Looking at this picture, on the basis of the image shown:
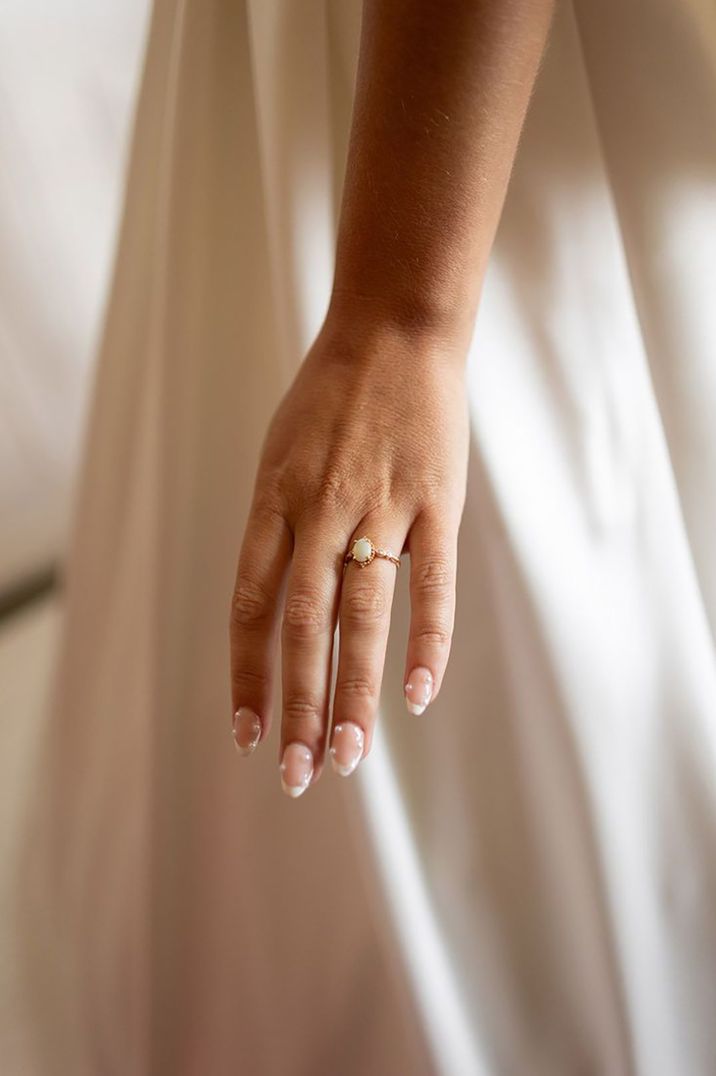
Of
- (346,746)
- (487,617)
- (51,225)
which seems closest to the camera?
(346,746)

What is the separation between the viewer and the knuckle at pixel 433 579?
17.9 inches

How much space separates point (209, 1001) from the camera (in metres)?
0.62

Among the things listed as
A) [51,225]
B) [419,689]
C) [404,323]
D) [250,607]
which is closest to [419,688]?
[419,689]

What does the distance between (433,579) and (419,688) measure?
6 cm

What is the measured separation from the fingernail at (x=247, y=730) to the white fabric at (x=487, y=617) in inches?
3.7

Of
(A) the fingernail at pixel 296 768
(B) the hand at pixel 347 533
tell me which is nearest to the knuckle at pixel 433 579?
(B) the hand at pixel 347 533

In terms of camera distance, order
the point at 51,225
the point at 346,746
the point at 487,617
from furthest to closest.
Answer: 1. the point at 51,225
2. the point at 487,617
3. the point at 346,746

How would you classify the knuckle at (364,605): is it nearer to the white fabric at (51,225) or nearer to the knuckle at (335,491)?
the knuckle at (335,491)

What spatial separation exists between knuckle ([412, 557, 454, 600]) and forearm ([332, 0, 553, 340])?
14 centimetres

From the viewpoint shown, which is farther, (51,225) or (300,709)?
(51,225)

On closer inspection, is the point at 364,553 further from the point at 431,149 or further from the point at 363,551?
the point at 431,149

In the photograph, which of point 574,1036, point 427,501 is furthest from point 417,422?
point 574,1036

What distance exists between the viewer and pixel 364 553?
453mm

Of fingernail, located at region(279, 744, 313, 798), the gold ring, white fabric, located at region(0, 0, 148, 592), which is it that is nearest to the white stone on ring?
the gold ring
